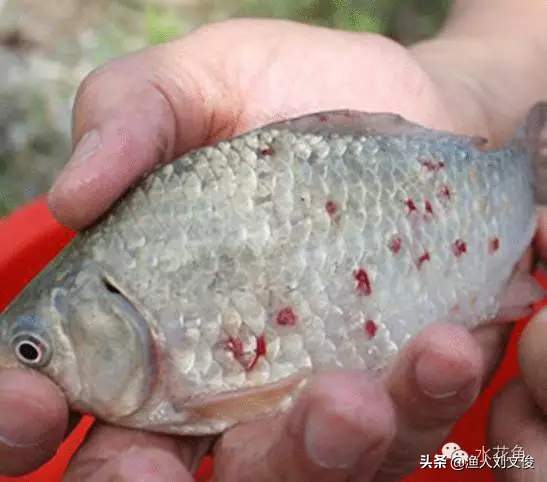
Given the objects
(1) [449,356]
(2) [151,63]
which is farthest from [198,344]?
(2) [151,63]

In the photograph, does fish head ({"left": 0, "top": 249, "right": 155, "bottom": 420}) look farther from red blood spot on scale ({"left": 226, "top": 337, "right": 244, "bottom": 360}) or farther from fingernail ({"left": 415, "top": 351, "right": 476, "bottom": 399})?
fingernail ({"left": 415, "top": 351, "right": 476, "bottom": 399})

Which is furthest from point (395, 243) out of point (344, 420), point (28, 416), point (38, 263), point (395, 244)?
point (38, 263)

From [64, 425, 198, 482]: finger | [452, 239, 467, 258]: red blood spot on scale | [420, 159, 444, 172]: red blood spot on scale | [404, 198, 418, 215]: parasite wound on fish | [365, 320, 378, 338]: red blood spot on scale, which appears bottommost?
[64, 425, 198, 482]: finger

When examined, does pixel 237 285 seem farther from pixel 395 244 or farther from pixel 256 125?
pixel 256 125

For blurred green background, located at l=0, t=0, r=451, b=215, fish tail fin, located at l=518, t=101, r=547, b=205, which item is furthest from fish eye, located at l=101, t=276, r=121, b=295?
blurred green background, located at l=0, t=0, r=451, b=215

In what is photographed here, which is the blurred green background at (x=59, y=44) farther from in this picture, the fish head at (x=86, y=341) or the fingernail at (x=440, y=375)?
the fingernail at (x=440, y=375)

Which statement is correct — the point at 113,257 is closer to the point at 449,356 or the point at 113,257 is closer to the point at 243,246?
the point at 243,246

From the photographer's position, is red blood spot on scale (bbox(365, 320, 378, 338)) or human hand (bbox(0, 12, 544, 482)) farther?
red blood spot on scale (bbox(365, 320, 378, 338))
